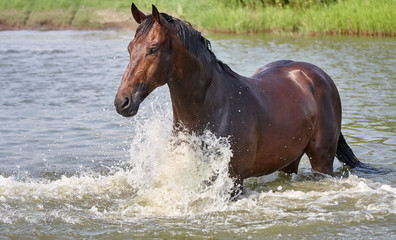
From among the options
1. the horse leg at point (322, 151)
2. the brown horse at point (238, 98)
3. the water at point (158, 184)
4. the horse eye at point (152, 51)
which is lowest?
the water at point (158, 184)

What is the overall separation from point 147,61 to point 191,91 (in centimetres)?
47

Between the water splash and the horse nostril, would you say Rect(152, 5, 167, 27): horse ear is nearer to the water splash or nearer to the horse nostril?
the horse nostril

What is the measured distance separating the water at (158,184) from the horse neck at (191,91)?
0.46 ft

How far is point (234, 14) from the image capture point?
78.2 feet

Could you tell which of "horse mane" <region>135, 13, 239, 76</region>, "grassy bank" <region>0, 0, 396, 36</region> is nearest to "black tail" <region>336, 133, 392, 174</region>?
"horse mane" <region>135, 13, 239, 76</region>

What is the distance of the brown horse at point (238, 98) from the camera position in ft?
14.8

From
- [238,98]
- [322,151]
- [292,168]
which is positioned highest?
[238,98]

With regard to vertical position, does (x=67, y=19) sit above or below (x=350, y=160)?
above

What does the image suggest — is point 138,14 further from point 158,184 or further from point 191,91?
point 158,184

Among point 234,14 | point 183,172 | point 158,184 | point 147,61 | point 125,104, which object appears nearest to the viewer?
point 125,104

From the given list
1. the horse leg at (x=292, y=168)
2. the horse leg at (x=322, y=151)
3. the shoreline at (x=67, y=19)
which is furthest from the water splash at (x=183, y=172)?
the shoreline at (x=67, y=19)

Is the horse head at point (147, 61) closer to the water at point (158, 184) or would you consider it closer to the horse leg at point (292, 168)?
the water at point (158, 184)

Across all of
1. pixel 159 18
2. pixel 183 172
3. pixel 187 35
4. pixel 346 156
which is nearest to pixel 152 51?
pixel 159 18

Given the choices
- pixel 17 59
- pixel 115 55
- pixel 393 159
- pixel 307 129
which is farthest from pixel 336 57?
pixel 307 129
